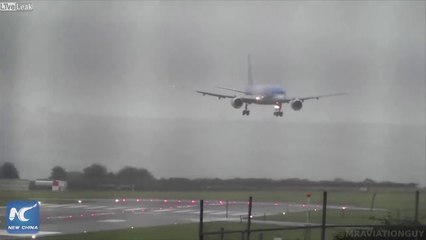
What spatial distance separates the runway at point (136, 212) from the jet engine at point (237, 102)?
4.01 feet

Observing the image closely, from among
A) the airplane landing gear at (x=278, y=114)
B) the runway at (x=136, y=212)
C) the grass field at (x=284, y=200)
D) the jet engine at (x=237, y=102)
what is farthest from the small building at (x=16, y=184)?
the airplane landing gear at (x=278, y=114)

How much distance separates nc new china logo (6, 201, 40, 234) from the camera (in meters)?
5.38

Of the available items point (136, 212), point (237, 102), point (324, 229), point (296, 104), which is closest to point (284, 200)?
point (324, 229)

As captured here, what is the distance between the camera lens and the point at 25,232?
215 inches

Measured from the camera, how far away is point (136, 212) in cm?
746

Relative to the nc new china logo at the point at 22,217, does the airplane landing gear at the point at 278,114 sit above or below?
above

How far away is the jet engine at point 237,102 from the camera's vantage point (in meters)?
6.03

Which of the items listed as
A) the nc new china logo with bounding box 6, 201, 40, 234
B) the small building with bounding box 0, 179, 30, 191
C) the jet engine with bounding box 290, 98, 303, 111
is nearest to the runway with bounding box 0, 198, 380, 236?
the small building with bounding box 0, 179, 30, 191

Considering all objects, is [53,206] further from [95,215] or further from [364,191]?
[364,191]

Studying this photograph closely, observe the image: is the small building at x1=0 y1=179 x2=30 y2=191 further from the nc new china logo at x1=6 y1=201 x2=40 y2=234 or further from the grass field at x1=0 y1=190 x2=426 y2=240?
the nc new china logo at x1=6 y1=201 x2=40 y2=234

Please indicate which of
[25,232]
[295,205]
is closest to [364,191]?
[295,205]

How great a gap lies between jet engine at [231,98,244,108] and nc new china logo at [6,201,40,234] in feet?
7.32

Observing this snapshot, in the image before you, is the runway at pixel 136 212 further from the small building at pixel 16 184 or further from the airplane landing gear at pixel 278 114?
the airplane landing gear at pixel 278 114

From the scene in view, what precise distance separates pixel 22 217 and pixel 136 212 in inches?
85.7
